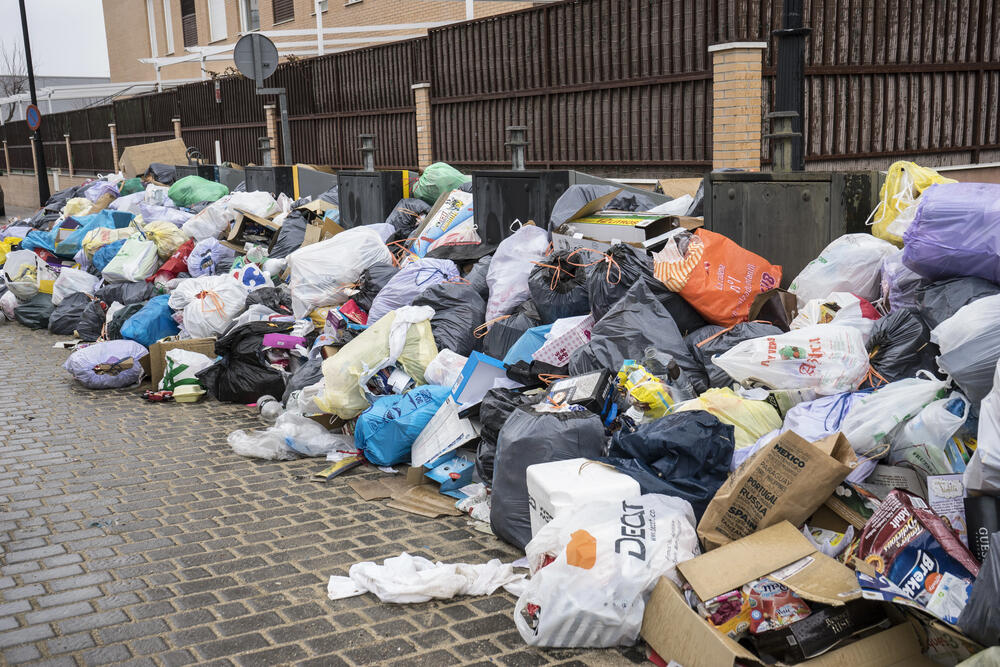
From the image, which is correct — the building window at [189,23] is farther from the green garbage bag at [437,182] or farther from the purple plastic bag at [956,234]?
the purple plastic bag at [956,234]

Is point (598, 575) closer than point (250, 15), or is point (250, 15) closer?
point (598, 575)

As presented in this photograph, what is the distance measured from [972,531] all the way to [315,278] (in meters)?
5.29

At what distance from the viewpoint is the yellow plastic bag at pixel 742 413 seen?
154 inches

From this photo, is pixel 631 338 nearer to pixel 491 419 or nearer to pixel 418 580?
pixel 491 419

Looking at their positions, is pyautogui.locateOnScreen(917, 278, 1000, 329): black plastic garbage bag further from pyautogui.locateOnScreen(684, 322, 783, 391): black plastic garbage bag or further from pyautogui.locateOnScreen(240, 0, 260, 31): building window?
pyautogui.locateOnScreen(240, 0, 260, 31): building window

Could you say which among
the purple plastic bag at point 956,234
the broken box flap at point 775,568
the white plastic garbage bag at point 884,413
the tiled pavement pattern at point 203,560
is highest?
the purple plastic bag at point 956,234

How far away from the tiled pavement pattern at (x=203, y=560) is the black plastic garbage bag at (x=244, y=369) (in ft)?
1.62

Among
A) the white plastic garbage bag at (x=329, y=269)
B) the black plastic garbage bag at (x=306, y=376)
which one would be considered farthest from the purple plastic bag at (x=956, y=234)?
the white plastic garbage bag at (x=329, y=269)

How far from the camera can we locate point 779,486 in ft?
10.8

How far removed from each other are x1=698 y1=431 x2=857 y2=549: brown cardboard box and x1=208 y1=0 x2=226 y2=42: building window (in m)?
27.2

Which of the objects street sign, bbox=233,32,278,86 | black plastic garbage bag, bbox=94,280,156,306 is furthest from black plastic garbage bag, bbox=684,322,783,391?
street sign, bbox=233,32,278,86

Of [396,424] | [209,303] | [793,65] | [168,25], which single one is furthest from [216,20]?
[396,424]

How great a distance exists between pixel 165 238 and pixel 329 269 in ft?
11.4

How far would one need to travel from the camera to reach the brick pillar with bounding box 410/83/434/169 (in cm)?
1229
